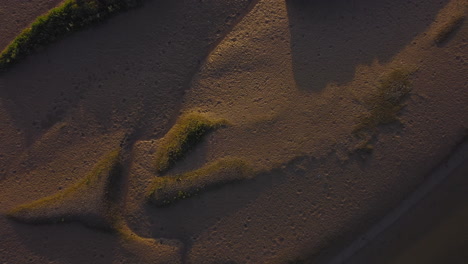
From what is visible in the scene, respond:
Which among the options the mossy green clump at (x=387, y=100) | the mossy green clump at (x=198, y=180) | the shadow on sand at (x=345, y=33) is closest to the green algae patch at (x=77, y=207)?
the mossy green clump at (x=198, y=180)

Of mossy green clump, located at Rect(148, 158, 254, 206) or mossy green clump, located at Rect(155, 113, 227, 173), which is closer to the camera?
mossy green clump, located at Rect(148, 158, 254, 206)

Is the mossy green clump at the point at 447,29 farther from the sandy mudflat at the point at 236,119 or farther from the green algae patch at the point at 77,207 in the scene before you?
the green algae patch at the point at 77,207

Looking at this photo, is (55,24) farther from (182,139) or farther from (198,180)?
(198,180)

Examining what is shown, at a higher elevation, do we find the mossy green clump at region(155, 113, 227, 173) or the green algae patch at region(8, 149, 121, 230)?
the mossy green clump at region(155, 113, 227, 173)

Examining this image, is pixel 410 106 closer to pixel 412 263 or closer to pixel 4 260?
pixel 412 263

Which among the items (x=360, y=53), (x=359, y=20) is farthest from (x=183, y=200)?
(x=359, y=20)

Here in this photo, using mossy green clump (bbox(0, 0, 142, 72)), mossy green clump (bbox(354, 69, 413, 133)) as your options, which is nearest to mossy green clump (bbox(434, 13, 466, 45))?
mossy green clump (bbox(354, 69, 413, 133))

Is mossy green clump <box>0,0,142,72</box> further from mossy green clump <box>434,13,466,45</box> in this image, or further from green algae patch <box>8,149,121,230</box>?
mossy green clump <box>434,13,466,45</box>
